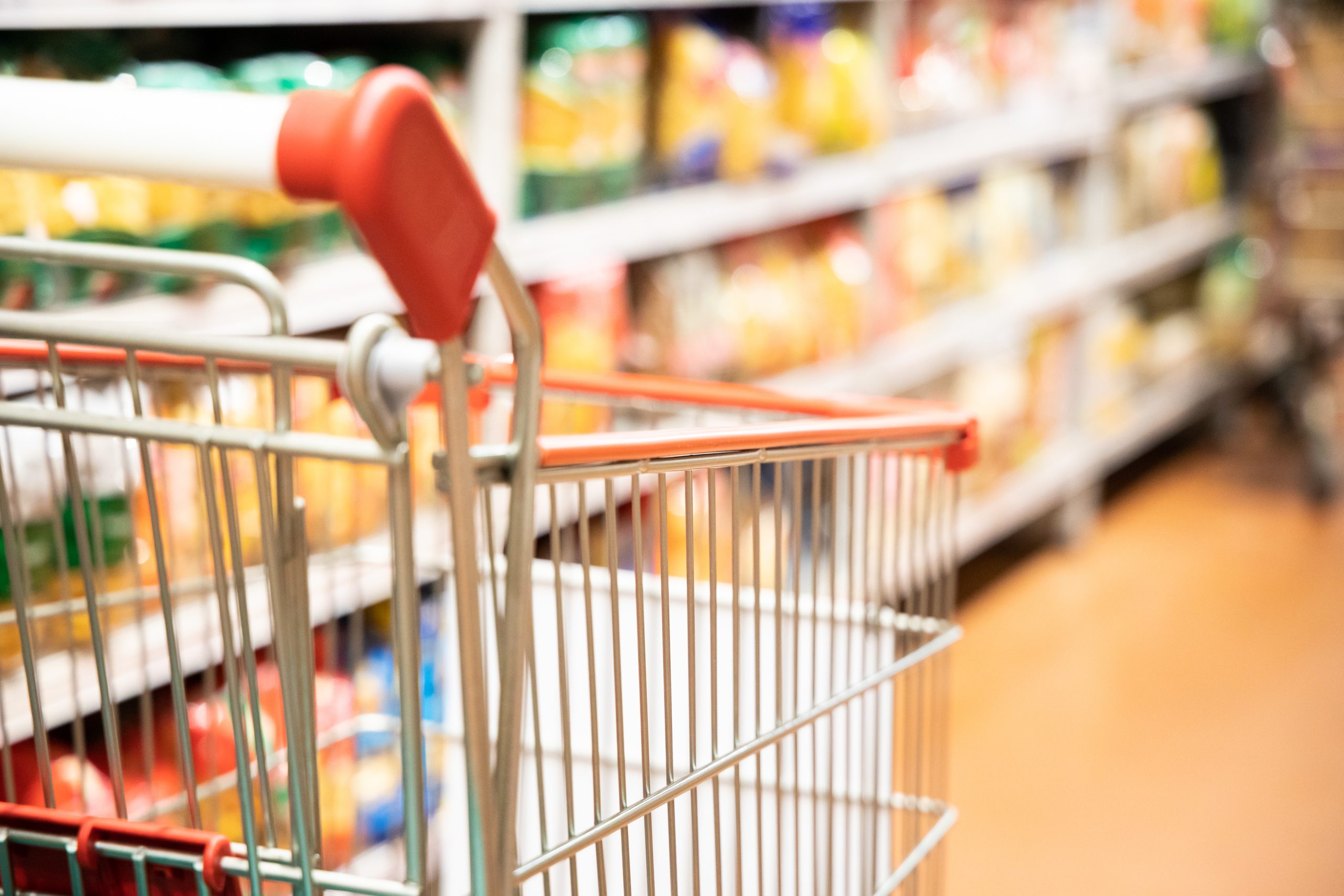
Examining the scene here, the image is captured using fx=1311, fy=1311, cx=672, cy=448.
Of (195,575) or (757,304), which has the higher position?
(757,304)

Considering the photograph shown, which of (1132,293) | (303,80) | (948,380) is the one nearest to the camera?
(303,80)

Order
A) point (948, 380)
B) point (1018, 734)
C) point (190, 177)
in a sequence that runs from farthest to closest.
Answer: point (948, 380), point (1018, 734), point (190, 177)

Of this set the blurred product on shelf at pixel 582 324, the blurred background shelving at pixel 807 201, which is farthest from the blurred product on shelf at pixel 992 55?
the blurred product on shelf at pixel 582 324

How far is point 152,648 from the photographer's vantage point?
1651mm

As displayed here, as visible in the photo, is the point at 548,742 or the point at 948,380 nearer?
the point at 548,742

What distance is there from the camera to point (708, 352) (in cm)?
256

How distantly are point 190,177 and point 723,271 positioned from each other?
7.05 ft

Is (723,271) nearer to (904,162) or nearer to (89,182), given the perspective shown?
(904,162)

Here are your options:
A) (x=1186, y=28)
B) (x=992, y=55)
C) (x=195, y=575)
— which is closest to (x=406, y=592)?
(x=195, y=575)

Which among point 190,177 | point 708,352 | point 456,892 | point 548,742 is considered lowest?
point 456,892

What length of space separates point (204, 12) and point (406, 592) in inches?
44.6

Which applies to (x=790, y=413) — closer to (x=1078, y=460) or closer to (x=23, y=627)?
(x=23, y=627)

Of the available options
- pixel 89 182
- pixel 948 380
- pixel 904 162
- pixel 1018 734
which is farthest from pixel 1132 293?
pixel 89 182

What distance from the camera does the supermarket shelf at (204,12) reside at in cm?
139
